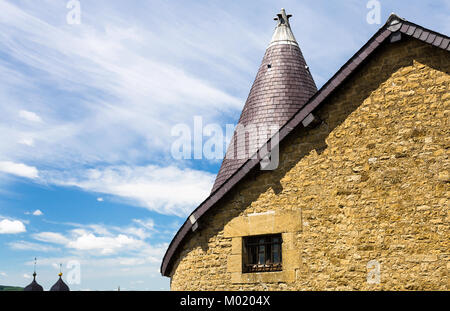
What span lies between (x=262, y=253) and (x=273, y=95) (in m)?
5.76

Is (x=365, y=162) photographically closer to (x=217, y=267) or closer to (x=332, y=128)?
(x=332, y=128)

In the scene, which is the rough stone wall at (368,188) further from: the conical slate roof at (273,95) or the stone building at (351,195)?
the conical slate roof at (273,95)

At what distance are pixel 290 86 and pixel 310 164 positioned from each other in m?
5.41

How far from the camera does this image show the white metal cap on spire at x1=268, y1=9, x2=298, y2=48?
15383 millimetres

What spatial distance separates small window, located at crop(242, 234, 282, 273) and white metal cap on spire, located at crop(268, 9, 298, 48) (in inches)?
299

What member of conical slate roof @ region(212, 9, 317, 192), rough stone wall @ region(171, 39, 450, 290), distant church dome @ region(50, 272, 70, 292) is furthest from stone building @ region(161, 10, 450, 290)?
distant church dome @ region(50, 272, 70, 292)

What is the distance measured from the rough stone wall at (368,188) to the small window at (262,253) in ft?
0.68

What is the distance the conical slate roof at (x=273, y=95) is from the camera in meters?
13.7

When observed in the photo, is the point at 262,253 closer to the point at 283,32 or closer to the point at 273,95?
the point at 273,95

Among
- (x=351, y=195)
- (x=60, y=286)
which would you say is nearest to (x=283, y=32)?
(x=351, y=195)

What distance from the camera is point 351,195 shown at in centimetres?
877

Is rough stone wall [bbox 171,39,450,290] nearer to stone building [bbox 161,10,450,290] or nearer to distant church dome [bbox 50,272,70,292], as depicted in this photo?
stone building [bbox 161,10,450,290]
